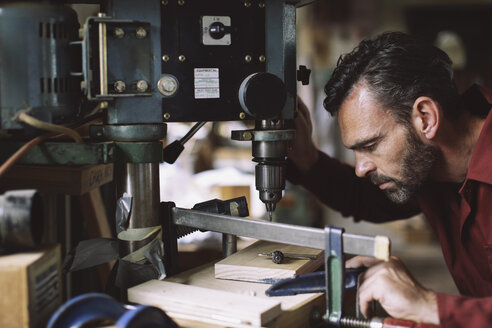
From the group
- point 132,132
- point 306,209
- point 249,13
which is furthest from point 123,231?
point 306,209

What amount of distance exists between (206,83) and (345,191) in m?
0.95

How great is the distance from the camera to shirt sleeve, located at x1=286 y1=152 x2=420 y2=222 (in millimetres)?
2014

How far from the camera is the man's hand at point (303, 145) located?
1.80 metres

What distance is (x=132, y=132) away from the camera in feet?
3.92

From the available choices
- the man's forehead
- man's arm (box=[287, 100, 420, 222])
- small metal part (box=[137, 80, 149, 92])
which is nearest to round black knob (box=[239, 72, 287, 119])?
small metal part (box=[137, 80, 149, 92])

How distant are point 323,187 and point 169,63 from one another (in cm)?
98

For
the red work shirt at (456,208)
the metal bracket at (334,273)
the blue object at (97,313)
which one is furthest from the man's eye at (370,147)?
the blue object at (97,313)

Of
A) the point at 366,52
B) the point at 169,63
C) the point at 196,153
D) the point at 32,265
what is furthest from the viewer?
the point at 196,153

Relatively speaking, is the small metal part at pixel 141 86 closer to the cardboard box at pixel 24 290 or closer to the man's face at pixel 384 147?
the cardboard box at pixel 24 290

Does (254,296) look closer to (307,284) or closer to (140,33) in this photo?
(307,284)

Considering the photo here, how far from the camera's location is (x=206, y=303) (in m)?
1.07

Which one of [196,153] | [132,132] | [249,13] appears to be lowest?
[196,153]

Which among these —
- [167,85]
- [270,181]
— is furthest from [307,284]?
[167,85]

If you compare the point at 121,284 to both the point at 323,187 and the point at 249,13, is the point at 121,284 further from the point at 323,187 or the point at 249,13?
the point at 323,187
